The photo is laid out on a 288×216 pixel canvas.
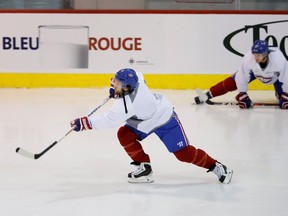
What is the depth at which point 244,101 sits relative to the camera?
8.08 metres

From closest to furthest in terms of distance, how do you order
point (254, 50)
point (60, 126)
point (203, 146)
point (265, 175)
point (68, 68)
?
point (265, 175) < point (203, 146) < point (60, 126) < point (254, 50) < point (68, 68)

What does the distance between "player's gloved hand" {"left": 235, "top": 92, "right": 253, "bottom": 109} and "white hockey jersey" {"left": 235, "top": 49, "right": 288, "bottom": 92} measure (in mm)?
91

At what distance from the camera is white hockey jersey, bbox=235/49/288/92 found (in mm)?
7938

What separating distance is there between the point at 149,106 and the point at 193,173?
27.5 inches

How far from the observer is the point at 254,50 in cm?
759

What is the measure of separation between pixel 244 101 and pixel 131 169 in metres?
3.15

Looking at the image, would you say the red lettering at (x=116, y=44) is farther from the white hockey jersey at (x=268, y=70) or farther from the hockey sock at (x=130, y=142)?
the hockey sock at (x=130, y=142)

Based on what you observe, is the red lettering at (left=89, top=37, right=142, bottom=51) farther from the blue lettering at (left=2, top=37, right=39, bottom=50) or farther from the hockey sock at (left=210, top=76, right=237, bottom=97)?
the hockey sock at (left=210, top=76, right=237, bottom=97)

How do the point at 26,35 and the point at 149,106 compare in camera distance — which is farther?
the point at 26,35

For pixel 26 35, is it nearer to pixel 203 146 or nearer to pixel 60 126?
pixel 60 126

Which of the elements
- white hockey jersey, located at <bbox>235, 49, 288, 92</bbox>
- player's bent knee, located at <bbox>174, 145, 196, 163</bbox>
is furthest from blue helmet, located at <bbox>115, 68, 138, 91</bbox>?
white hockey jersey, located at <bbox>235, 49, 288, 92</bbox>

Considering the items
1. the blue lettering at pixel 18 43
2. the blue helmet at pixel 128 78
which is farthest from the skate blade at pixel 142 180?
the blue lettering at pixel 18 43

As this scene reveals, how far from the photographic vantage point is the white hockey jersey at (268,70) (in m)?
7.94

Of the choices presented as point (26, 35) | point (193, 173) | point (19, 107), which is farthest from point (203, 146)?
point (26, 35)
